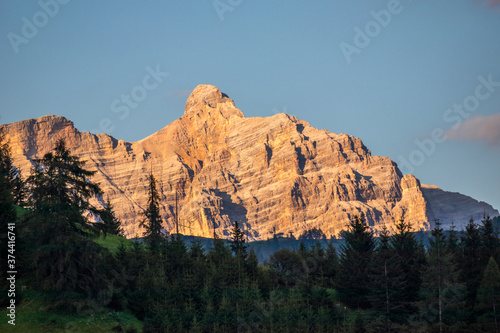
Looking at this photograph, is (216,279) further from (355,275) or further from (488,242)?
(488,242)

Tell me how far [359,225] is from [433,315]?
808 inches

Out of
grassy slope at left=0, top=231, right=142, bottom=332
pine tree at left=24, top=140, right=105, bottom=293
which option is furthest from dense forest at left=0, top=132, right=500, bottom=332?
grassy slope at left=0, top=231, right=142, bottom=332

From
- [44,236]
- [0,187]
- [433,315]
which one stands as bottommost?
[433,315]

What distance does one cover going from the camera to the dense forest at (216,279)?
55.1m

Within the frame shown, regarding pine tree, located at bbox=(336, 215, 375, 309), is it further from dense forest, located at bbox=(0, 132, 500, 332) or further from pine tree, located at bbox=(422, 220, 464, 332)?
pine tree, located at bbox=(422, 220, 464, 332)

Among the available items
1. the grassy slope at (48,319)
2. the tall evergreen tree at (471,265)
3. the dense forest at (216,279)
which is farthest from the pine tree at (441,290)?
the grassy slope at (48,319)

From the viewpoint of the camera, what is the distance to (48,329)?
5147 cm

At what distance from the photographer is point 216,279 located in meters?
74.6

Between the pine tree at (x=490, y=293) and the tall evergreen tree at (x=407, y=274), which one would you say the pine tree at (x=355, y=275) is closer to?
the tall evergreen tree at (x=407, y=274)

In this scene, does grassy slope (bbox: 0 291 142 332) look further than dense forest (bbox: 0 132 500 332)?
No

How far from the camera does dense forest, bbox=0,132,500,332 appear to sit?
5512cm

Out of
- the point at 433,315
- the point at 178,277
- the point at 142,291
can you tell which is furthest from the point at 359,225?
the point at 142,291

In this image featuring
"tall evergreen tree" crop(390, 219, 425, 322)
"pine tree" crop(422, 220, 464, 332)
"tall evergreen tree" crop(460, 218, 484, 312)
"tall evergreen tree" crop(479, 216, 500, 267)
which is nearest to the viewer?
"pine tree" crop(422, 220, 464, 332)

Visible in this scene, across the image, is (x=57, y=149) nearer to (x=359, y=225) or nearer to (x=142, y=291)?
(x=142, y=291)
